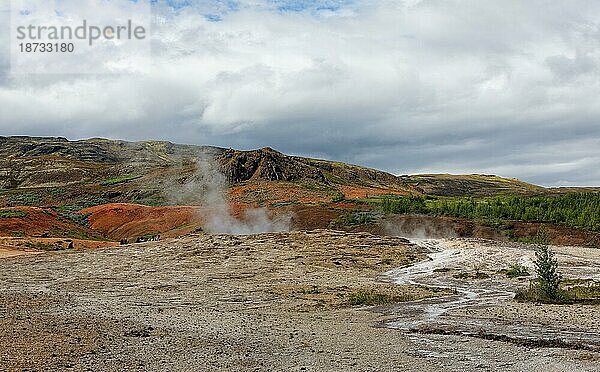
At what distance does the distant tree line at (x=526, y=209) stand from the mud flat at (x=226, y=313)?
16.4 meters

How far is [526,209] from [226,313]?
4079cm

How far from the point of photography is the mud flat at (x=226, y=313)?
14.4 meters

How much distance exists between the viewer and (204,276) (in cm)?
3375

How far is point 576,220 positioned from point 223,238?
96.2 ft

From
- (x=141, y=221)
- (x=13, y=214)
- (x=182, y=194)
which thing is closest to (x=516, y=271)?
(x=141, y=221)

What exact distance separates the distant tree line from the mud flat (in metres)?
16.4

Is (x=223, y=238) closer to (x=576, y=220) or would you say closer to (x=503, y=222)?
(x=503, y=222)

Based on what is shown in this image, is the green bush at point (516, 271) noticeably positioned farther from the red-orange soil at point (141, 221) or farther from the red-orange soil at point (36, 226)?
the red-orange soil at point (36, 226)

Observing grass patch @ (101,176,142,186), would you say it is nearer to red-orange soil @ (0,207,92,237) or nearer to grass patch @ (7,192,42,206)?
grass patch @ (7,192,42,206)

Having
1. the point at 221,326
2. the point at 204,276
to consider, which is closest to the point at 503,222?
the point at 204,276

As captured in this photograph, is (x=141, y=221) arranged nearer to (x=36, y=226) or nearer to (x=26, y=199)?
(x=36, y=226)

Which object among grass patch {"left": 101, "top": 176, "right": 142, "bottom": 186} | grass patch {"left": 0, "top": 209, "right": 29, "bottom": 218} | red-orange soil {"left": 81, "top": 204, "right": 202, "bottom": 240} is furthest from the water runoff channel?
grass patch {"left": 101, "top": 176, "right": 142, "bottom": 186}

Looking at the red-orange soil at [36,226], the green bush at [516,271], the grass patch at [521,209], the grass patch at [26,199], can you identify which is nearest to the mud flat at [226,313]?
the green bush at [516,271]

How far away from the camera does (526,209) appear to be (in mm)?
56281
